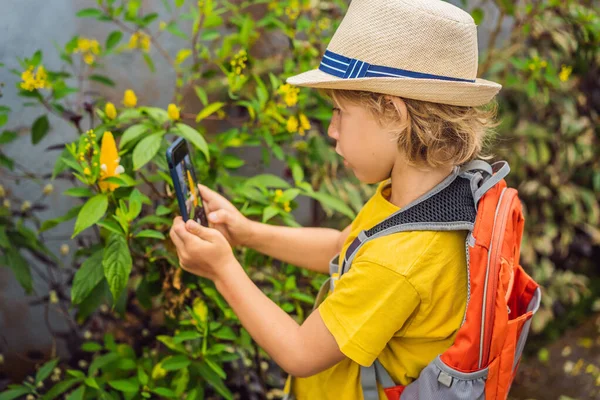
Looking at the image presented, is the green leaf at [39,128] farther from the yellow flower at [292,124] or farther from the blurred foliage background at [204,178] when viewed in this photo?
the yellow flower at [292,124]

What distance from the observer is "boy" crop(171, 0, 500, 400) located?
1198 mm

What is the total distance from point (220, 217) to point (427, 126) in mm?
572

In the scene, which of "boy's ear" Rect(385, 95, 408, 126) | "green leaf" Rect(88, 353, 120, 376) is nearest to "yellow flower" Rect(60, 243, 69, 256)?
"green leaf" Rect(88, 353, 120, 376)

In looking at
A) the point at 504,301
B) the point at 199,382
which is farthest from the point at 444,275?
the point at 199,382

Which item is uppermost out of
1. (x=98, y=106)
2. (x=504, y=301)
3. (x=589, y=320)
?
(x=98, y=106)

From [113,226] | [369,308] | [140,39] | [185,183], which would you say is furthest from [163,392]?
[140,39]

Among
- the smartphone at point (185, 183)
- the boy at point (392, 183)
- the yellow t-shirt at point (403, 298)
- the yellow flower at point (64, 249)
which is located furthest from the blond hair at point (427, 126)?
the yellow flower at point (64, 249)

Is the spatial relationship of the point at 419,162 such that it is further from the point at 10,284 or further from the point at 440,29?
the point at 10,284

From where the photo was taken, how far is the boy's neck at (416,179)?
1320mm

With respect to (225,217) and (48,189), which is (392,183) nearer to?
(225,217)

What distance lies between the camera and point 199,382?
1.66 metres

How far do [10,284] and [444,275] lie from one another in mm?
1539

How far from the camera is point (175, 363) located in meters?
1.54

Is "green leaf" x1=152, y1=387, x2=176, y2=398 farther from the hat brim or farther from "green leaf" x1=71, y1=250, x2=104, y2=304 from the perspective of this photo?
the hat brim
